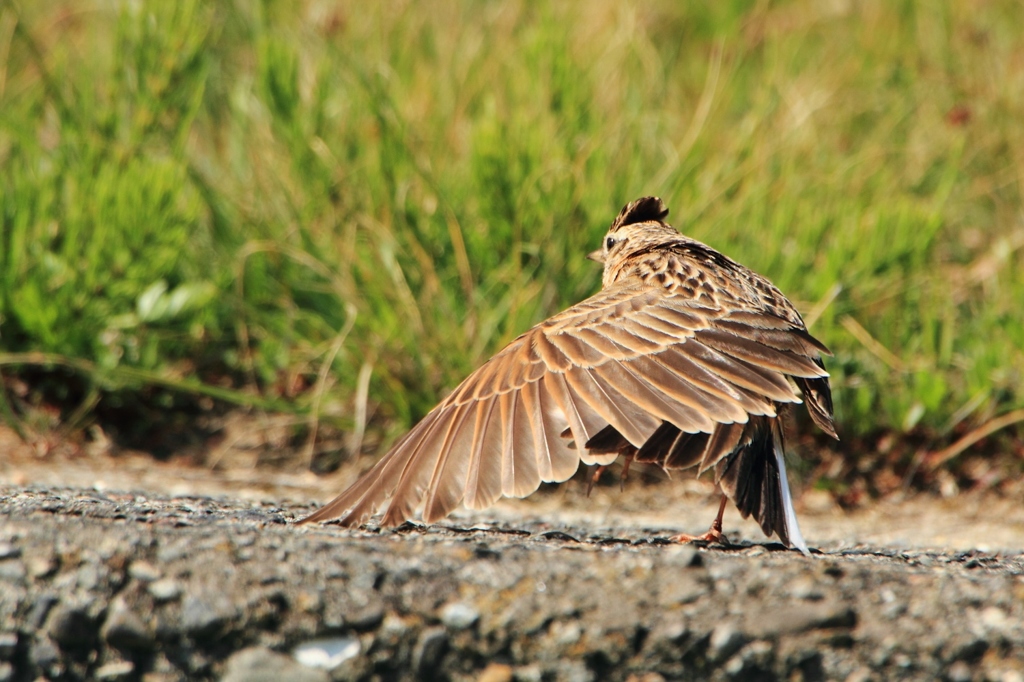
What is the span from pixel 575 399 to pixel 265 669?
48.8 inches

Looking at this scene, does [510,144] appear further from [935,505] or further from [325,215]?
[935,505]

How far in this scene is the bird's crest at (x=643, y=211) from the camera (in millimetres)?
5320

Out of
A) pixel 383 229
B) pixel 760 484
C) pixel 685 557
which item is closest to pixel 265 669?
pixel 685 557

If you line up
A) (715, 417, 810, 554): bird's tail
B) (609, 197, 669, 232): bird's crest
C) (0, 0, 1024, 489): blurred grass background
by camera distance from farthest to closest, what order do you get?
(0, 0, 1024, 489): blurred grass background < (609, 197, 669, 232): bird's crest < (715, 417, 810, 554): bird's tail

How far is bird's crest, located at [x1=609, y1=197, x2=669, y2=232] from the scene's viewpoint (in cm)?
532

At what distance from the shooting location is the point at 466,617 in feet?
10.3

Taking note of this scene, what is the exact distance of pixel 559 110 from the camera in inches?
281

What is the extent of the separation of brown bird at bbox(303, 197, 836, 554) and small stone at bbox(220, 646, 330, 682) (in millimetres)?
622

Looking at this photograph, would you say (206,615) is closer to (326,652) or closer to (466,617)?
(326,652)

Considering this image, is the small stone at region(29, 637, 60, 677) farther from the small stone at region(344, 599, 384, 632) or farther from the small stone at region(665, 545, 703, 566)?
the small stone at region(665, 545, 703, 566)

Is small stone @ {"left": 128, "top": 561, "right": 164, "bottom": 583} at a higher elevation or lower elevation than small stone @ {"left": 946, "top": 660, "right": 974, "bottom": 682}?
higher

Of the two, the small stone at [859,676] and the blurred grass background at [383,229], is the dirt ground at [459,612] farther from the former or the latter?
the blurred grass background at [383,229]

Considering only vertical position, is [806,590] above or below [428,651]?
above

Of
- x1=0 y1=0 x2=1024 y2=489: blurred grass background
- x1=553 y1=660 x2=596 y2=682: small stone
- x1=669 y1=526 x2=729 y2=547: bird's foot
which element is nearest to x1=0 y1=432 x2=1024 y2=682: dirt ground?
x1=553 y1=660 x2=596 y2=682: small stone
